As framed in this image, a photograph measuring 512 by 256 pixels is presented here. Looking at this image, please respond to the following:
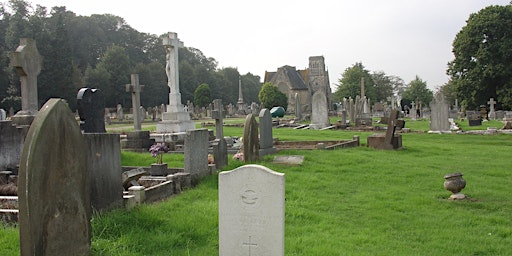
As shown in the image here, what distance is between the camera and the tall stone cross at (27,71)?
10.7 metres

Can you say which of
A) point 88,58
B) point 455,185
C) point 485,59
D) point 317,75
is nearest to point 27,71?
point 455,185

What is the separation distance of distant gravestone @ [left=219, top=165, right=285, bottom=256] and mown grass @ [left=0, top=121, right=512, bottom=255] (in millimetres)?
784

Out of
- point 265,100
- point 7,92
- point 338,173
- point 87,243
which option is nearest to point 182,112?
point 338,173

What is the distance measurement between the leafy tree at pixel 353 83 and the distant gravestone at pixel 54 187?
7159cm

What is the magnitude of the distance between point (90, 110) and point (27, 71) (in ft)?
14.0

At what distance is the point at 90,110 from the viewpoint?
25.7ft

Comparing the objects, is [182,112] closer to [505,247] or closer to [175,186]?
[175,186]

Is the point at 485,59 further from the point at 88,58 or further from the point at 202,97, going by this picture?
the point at 88,58

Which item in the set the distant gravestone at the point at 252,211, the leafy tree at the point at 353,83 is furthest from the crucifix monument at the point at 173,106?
the leafy tree at the point at 353,83

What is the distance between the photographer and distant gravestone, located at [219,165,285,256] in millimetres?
4172

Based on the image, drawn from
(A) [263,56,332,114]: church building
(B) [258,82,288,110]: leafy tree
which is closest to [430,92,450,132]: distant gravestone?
(B) [258,82,288,110]: leafy tree

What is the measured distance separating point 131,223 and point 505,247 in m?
4.65

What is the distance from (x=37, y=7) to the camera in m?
60.2

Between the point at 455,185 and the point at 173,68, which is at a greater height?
the point at 173,68
